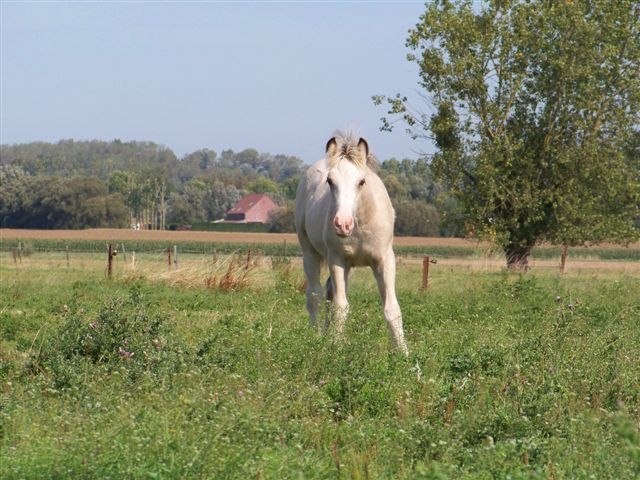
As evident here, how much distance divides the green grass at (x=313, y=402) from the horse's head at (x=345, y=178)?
3.53 ft

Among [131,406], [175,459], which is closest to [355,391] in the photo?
[131,406]

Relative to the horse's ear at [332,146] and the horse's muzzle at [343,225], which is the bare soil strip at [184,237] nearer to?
the horse's ear at [332,146]

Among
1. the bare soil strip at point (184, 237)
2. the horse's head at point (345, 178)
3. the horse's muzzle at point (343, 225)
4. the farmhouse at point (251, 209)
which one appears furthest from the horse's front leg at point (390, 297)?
the farmhouse at point (251, 209)

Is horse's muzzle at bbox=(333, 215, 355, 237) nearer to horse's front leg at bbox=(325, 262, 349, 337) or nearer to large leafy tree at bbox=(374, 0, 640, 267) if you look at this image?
horse's front leg at bbox=(325, 262, 349, 337)

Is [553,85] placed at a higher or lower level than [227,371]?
higher

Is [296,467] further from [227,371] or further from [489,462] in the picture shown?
[227,371]

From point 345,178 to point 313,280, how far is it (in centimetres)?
241

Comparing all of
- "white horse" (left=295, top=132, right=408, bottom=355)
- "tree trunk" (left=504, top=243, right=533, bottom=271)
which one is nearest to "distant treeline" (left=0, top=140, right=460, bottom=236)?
→ "tree trunk" (left=504, top=243, right=533, bottom=271)

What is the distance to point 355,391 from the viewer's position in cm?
798

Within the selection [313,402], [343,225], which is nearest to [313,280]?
[343,225]

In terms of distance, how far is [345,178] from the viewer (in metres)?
11.2

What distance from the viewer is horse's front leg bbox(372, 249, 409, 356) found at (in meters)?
11.2

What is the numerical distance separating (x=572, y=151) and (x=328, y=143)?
94.2 feet

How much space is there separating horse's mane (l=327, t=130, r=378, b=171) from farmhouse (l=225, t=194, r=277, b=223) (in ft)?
385
